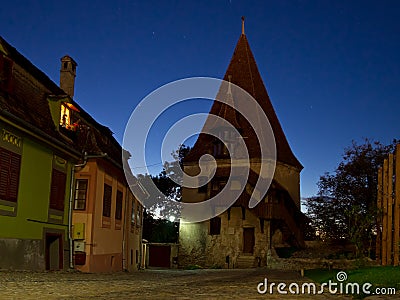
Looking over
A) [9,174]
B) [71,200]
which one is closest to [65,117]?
[71,200]

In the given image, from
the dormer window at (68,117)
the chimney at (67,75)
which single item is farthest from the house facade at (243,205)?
the dormer window at (68,117)

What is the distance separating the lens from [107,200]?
2134 cm

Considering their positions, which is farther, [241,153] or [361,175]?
[241,153]

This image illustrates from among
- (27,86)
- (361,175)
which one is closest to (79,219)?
(27,86)

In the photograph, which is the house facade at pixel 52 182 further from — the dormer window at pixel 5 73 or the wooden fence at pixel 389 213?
the wooden fence at pixel 389 213

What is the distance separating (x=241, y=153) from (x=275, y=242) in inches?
274

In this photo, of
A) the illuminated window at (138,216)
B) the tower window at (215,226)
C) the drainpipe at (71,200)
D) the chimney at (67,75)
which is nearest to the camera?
the drainpipe at (71,200)

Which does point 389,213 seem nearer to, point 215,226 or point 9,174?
point 9,174

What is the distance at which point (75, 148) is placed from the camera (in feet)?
61.1

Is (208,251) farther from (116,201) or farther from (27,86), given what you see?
(27,86)

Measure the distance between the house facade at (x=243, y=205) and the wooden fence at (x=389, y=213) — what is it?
19.5 meters

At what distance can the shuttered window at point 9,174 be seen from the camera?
13984 millimetres

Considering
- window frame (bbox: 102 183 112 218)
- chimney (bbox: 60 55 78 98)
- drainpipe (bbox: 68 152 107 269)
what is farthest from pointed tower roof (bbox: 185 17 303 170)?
drainpipe (bbox: 68 152 107 269)

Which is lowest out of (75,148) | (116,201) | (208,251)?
(208,251)
